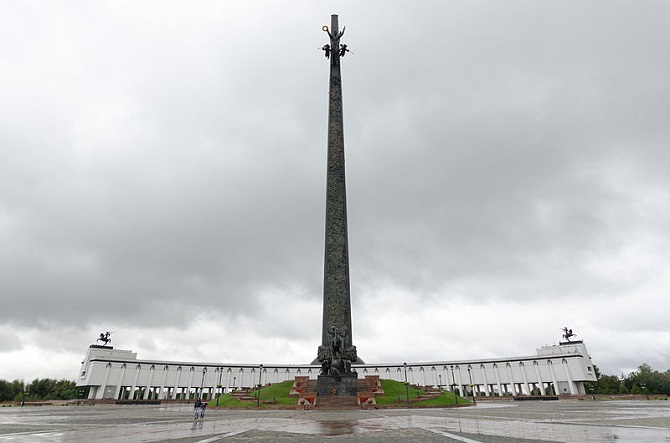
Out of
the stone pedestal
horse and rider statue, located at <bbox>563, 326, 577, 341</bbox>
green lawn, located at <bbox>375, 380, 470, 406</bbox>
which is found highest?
horse and rider statue, located at <bbox>563, 326, 577, 341</bbox>

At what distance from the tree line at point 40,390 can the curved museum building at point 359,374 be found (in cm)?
787

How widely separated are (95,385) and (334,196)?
56233 millimetres

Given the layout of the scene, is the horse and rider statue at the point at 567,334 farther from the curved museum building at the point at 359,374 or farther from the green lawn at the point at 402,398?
the green lawn at the point at 402,398

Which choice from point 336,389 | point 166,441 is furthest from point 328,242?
point 166,441

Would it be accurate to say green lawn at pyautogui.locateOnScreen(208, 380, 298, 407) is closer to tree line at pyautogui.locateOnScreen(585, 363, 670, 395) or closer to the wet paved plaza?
the wet paved plaza

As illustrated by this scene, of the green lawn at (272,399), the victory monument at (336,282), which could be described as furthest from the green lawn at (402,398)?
the green lawn at (272,399)

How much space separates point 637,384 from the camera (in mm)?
67938

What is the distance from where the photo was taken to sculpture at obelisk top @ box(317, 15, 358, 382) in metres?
29.6

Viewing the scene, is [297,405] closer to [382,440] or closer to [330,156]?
[382,440]

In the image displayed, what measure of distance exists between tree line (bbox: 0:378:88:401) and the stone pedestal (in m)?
61.7

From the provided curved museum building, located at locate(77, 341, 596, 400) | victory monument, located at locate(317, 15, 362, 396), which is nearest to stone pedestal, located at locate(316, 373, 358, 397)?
victory monument, located at locate(317, 15, 362, 396)

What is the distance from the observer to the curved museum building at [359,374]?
63781 mm

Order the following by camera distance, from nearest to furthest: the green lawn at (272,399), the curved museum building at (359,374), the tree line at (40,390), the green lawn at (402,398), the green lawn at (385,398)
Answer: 1. the green lawn at (402,398)
2. the green lawn at (385,398)
3. the green lawn at (272,399)
4. the curved museum building at (359,374)
5. the tree line at (40,390)

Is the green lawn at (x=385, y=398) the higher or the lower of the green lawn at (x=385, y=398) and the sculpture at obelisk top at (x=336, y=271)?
the lower
